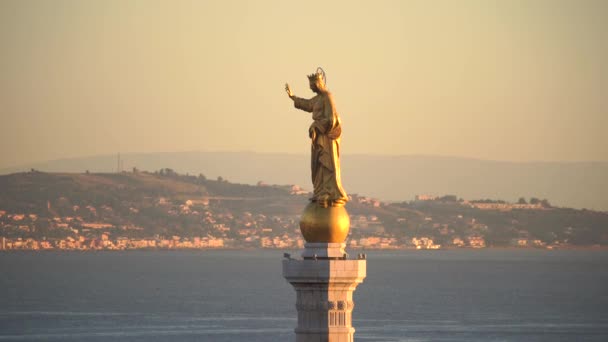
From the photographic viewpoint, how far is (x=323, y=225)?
42781 millimetres

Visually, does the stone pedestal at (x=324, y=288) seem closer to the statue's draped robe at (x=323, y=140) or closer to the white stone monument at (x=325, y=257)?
the white stone monument at (x=325, y=257)

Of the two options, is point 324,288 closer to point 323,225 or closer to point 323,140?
point 323,225

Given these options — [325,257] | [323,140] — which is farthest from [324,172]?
[325,257]

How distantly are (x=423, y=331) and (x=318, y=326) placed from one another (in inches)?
4720

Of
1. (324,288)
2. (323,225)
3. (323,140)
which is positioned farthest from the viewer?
(323,140)

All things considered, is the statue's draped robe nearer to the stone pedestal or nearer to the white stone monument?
the white stone monument

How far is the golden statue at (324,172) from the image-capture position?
42.8 m

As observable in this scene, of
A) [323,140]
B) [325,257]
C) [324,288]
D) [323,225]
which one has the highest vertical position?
[323,140]

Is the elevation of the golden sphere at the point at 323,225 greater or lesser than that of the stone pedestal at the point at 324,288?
greater

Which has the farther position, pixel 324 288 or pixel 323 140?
pixel 323 140

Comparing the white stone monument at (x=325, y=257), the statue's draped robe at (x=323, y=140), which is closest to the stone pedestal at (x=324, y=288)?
the white stone monument at (x=325, y=257)

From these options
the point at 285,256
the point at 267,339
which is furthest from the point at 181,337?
the point at 285,256

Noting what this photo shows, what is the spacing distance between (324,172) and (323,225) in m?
1.52

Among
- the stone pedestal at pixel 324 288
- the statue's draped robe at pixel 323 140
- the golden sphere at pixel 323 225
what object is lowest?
the stone pedestal at pixel 324 288
